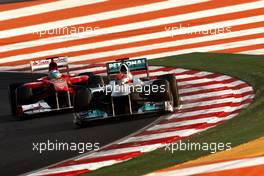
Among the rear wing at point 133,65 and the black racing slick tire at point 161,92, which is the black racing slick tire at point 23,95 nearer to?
the rear wing at point 133,65

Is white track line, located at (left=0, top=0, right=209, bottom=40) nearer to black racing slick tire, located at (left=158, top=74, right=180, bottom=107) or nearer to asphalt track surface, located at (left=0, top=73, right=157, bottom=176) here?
asphalt track surface, located at (left=0, top=73, right=157, bottom=176)

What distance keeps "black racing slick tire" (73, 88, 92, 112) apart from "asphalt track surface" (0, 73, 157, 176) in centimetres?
32

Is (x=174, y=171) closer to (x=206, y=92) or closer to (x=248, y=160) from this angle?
(x=248, y=160)

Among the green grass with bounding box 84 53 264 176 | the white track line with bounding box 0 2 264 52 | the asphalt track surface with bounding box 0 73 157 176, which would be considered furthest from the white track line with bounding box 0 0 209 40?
the asphalt track surface with bounding box 0 73 157 176

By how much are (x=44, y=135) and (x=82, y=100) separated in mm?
1182

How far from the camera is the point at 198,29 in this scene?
80.2 feet

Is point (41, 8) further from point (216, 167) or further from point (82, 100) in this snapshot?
point (216, 167)

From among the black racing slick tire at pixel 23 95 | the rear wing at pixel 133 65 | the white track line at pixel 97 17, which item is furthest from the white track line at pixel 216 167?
the white track line at pixel 97 17

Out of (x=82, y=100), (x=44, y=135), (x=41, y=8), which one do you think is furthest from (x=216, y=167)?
(x=41, y=8)

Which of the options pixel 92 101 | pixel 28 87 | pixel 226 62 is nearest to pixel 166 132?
pixel 92 101

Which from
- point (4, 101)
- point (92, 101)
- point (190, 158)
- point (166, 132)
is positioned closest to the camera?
point (190, 158)

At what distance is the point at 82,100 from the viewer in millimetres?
14969

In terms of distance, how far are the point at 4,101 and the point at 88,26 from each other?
20.2 feet

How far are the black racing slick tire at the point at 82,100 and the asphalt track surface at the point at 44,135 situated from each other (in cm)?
32
